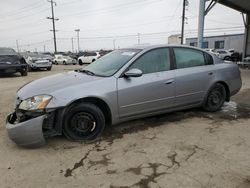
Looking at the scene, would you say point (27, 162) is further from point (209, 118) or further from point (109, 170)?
point (209, 118)

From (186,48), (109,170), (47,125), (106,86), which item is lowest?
(109,170)

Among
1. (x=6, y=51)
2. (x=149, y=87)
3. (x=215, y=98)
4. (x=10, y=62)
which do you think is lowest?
(x=215, y=98)

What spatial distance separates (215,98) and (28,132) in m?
3.87

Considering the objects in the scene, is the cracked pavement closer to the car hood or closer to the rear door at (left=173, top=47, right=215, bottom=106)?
the rear door at (left=173, top=47, right=215, bottom=106)

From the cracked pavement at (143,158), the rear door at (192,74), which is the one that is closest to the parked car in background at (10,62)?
the cracked pavement at (143,158)

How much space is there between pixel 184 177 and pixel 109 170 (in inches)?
35.6

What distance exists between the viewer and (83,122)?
381 centimetres

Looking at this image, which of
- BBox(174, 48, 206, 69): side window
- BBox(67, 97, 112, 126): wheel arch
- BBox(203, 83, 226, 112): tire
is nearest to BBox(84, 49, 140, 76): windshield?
BBox(67, 97, 112, 126): wheel arch

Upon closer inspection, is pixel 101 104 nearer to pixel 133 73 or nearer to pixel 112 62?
pixel 133 73

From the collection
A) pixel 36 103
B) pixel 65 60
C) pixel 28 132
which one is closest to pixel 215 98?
pixel 36 103

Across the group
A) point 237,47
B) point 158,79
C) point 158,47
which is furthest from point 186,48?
point 237,47

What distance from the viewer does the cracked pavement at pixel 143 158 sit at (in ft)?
9.18

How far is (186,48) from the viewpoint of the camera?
4953 mm

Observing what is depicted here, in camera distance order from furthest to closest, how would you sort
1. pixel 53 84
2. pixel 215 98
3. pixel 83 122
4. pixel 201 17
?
pixel 201 17, pixel 215 98, pixel 53 84, pixel 83 122
